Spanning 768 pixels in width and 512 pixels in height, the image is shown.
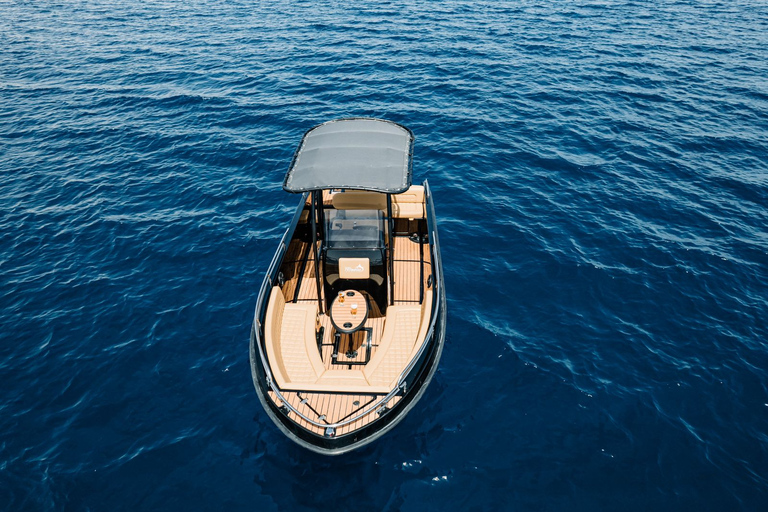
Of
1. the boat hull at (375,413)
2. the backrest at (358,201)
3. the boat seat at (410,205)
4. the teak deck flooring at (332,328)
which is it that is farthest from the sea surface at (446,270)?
the backrest at (358,201)

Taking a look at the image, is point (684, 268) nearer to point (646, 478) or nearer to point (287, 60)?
point (646, 478)

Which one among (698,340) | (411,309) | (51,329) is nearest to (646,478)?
(698,340)

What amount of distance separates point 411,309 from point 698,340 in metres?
10.6

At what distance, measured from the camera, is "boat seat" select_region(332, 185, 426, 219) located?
17.5 m

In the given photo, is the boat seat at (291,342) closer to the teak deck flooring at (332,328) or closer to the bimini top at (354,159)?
the teak deck flooring at (332,328)

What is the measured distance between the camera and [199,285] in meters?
20.3

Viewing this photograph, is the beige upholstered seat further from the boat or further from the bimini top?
the bimini top

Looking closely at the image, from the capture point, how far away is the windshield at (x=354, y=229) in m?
16.8

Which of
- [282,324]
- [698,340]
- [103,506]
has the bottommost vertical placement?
[103,506]

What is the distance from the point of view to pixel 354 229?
55.8ft

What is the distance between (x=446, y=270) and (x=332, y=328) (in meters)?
6.74

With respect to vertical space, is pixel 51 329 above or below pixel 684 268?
below

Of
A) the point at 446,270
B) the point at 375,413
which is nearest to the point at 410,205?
the point at 446,270

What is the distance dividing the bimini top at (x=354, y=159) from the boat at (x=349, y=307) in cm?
4
